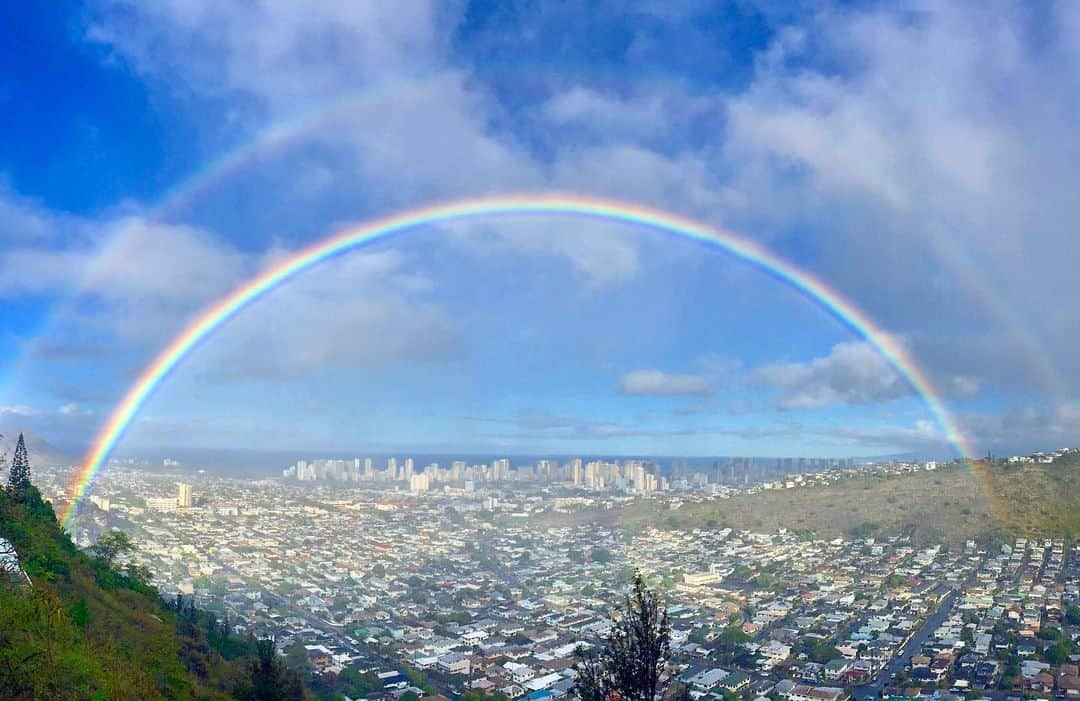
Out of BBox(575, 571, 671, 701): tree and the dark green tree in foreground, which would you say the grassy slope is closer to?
the dark green tree in foreground

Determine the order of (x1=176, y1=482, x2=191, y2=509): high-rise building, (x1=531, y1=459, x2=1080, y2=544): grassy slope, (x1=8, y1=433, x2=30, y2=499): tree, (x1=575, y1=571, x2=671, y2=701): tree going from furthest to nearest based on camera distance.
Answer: (x1=176, y1=482, x2=191, y2=509): high-rise building < (x1=531, y1=459, x2=1080, y2=544): grassy slope < (x1=8, y1=433, x2=30, y2=499): tree < (x1=575, y1=571, x2=671, y2=701): tree

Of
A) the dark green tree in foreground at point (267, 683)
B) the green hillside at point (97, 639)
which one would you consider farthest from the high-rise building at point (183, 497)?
the dark green tree in foreground at point (267, 683)

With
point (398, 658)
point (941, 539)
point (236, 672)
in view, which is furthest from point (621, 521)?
point (236, 672)

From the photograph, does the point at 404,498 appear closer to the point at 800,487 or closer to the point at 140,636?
the point at 800,487

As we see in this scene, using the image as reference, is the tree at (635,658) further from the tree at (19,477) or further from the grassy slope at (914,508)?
the grassy slope at (914,508)

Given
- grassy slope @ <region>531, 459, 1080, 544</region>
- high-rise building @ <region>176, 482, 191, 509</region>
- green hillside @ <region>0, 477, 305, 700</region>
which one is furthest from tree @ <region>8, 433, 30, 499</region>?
grassy slope @ <region>531, 459, 1080, 544</region>

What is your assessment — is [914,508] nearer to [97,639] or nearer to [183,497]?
[97,639]

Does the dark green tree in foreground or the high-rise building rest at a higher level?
the dark green tree in foreground
